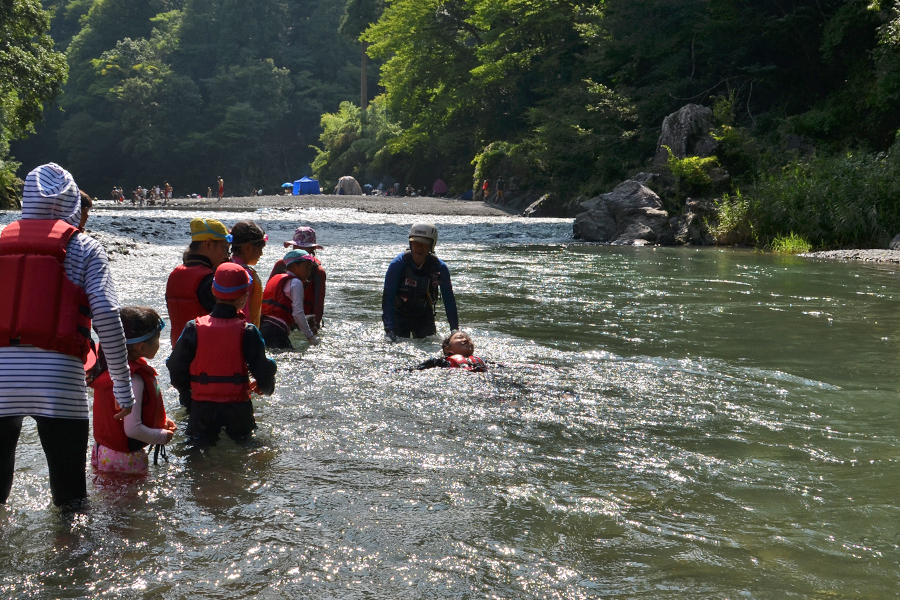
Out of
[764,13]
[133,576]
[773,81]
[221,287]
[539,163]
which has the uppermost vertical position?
[764,13]

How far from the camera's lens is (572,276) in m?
15.7

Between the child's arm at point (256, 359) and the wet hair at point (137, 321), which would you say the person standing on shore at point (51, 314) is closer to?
the wet hair at point (137, 321)

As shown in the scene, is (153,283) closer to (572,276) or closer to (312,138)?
(572,276)

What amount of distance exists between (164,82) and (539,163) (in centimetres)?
4701

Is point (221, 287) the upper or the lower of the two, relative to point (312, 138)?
lower

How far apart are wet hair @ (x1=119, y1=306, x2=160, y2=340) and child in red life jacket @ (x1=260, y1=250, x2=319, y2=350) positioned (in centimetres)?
329

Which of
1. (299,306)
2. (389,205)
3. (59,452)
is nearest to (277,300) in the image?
(299,306)

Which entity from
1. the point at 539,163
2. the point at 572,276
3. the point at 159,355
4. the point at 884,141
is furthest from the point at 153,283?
the point at 539,163

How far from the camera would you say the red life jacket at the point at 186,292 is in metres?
5.57

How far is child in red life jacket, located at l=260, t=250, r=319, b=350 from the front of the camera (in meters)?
7.63

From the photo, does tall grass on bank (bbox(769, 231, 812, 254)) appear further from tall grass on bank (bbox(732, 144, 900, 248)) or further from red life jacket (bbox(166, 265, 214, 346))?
red life jacket (bbox(166, 265, 214, 346))

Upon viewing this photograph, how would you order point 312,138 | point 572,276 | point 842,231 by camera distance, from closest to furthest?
point 572,276
point 842,231
point 312,138

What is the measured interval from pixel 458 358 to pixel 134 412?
3.48 metres

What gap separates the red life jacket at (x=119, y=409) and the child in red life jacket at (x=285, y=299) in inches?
122
